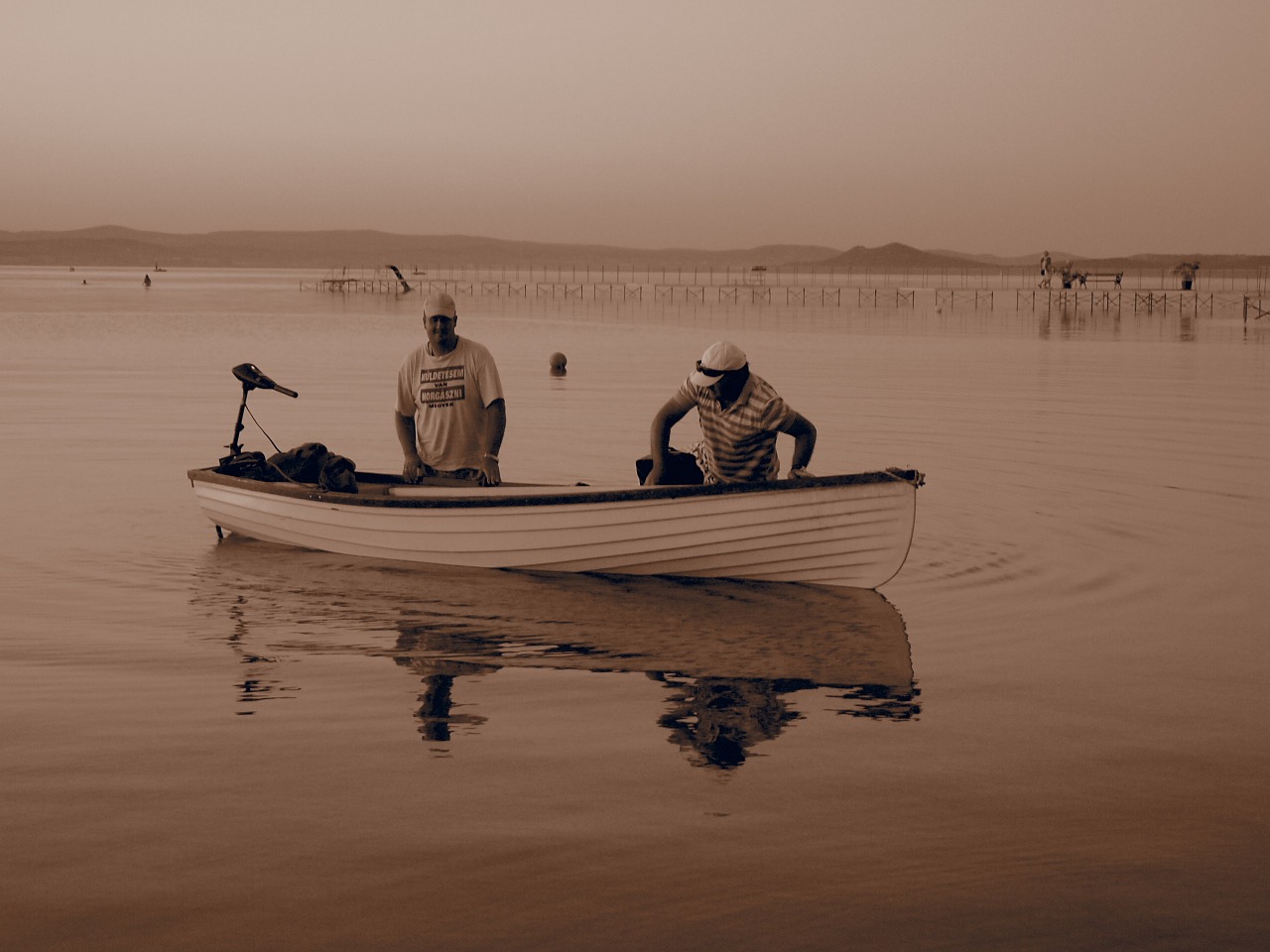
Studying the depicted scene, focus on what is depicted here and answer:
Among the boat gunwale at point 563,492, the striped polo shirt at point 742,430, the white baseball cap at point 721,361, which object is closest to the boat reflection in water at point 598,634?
the boat gunwale at point 563,492

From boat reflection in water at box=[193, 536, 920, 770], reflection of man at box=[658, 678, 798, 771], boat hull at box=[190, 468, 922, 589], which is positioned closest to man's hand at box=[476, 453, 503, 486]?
boat hull at box=[190, 468, 922, 589]

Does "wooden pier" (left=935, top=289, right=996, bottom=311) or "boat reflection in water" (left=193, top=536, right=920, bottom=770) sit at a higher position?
"wooden pier" (left=935, top=289, right=996, bottom=311)

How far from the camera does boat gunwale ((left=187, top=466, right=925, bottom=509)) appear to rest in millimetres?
11094

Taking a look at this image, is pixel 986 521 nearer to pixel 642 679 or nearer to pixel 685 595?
pixel 685 595

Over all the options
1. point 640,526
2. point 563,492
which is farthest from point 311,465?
point 640,526

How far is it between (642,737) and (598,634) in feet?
8.78

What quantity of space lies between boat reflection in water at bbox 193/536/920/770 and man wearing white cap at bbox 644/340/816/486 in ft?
3.48

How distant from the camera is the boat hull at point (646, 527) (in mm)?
11367

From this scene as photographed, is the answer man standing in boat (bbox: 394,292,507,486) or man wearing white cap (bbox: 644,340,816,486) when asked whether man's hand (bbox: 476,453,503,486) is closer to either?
man standing in boat (bbox: 394,292,507,486)

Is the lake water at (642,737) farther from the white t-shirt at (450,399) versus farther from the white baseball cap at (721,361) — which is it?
the white baseball cap at (721,361)

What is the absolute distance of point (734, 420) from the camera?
38.1 feet

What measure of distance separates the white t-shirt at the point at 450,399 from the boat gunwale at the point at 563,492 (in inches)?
15.2

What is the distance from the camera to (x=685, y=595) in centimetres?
1180

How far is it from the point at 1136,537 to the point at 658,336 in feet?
146
